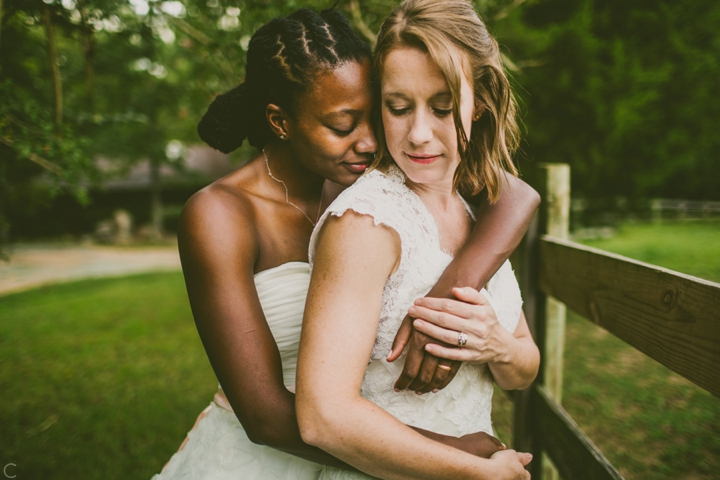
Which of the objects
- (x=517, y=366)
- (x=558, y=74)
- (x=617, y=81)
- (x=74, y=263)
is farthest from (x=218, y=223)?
(x=74, y=263)

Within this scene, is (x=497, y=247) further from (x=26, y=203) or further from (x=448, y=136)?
(x=26, y=203)

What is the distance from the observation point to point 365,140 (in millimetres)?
1791

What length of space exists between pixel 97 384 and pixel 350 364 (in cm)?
570

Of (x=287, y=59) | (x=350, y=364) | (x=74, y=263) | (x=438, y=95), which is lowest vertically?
(x=74, y=263)

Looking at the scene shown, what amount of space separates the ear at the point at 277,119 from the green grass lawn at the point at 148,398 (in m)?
3.39

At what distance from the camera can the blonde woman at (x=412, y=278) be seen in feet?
4.33

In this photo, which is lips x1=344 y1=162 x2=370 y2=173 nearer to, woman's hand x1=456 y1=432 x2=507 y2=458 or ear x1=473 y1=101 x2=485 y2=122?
ear x1=473 y1=101 x2=485 y2=122

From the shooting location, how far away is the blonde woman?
4.33 ft

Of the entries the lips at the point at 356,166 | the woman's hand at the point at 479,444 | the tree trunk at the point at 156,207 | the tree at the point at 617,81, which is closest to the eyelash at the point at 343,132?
the lips at the point at 356,166

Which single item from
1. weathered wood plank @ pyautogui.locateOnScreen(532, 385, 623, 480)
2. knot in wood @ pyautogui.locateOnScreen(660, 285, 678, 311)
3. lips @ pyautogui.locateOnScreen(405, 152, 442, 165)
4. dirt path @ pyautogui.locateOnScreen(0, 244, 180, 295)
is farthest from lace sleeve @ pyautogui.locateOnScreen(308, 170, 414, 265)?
dirt path @ pyautogui.locateOnScreen(0, 244, 180, 295)

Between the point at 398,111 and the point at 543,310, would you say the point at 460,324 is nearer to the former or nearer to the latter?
the point at 398,111

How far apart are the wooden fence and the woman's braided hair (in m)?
1.21

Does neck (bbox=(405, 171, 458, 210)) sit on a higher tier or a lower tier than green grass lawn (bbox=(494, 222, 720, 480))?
higher

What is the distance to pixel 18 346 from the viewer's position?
7.27m
